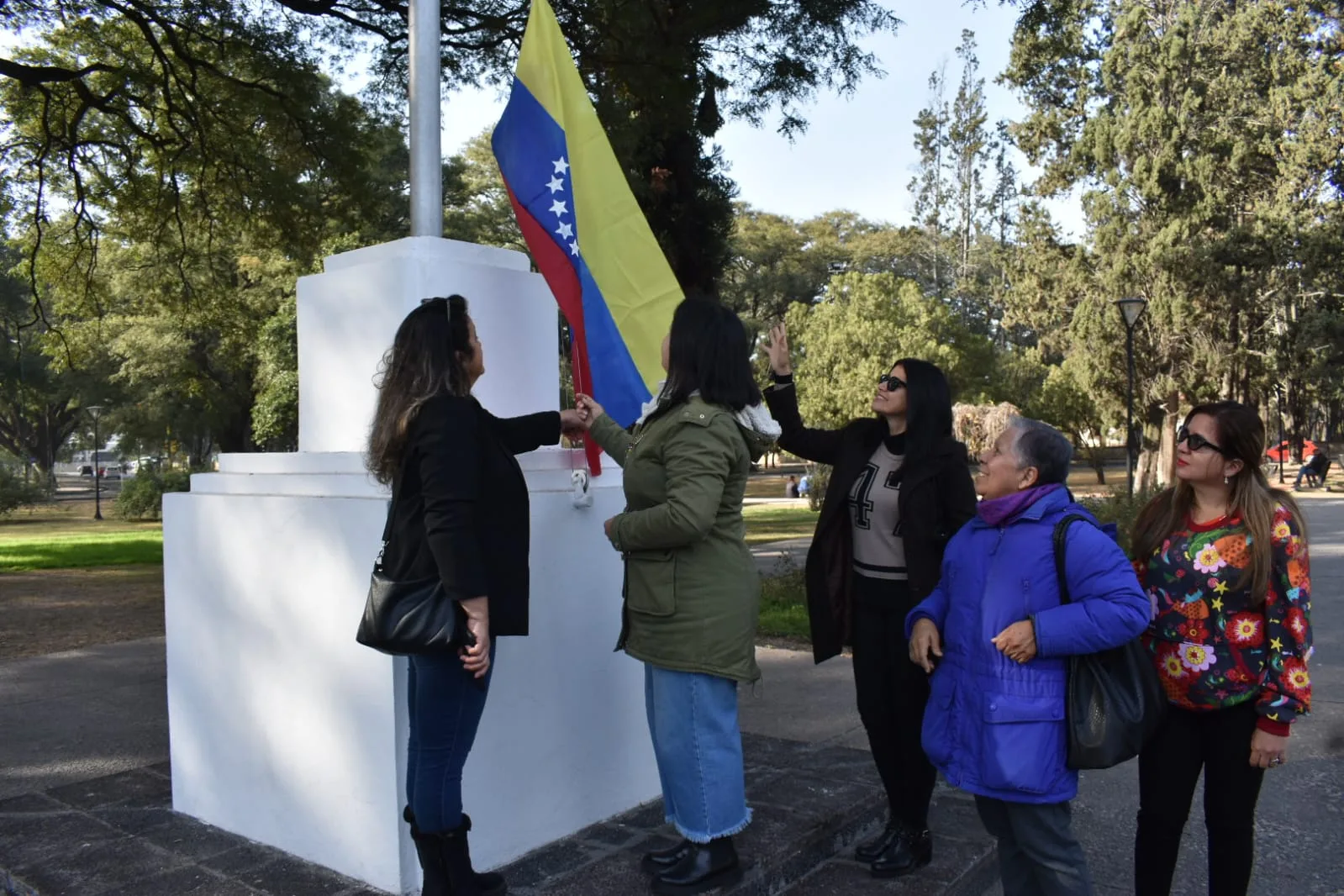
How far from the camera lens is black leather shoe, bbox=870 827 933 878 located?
10.9ft

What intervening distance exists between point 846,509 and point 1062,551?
1033 mm

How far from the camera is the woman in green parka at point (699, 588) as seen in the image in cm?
288

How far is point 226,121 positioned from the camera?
1028 centimetres

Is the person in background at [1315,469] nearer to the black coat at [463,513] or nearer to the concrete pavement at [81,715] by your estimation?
the concrete pavement at [81,715]

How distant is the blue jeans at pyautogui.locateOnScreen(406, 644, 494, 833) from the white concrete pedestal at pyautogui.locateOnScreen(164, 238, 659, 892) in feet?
1.02

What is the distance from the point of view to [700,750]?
295 centimetres

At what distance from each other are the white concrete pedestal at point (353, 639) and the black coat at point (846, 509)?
0.71 metres

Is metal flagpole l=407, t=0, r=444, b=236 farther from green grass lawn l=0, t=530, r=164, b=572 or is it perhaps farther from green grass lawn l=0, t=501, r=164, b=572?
green grass lawn l=0, t=530, r=164, b=572

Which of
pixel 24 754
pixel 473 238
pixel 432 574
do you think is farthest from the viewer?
pixel 473 238

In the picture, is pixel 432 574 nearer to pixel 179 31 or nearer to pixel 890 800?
pixel 890 800

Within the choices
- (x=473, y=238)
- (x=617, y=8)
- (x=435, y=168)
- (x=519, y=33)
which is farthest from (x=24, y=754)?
(x=473, y=238)

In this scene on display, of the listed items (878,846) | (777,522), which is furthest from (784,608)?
(777,522)

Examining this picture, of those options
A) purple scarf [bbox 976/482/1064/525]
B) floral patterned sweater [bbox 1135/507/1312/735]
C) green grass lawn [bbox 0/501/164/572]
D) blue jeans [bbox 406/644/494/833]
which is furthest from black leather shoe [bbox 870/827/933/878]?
green grass lawn [bbox 0/501/164/572]

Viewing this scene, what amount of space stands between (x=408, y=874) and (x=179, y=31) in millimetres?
9632
